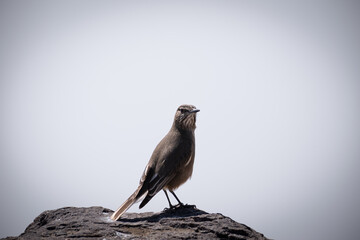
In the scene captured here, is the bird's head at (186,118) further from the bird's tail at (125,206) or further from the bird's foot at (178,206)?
the bird's tail at (125,206)

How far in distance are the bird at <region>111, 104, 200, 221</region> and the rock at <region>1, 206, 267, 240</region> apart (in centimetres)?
38

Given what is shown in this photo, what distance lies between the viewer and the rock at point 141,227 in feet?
20.6

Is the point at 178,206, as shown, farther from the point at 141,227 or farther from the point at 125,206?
the point at 141,227

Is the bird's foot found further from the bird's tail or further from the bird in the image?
the bird's tail

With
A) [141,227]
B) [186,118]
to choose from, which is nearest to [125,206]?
[141,227]

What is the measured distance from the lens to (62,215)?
759cm

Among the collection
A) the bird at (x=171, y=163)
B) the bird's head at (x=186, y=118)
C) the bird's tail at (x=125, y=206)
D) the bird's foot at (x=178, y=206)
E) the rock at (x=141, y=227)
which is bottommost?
the rock at (x=141, y=227)

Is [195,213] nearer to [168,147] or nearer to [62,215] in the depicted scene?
[168,147]

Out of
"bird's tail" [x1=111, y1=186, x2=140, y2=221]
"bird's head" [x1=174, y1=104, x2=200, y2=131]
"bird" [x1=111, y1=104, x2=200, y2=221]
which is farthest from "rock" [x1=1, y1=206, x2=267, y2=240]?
"bird's head" [x1=174, y1=104, x2=200, y2=131]

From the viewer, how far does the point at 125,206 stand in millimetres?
7242

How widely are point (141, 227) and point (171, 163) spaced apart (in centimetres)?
161

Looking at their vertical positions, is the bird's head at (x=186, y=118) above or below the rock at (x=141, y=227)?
above

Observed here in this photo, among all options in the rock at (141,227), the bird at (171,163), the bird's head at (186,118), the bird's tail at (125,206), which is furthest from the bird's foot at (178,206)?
the bird's head at (186,118)

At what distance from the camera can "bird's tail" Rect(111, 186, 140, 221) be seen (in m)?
7.02
